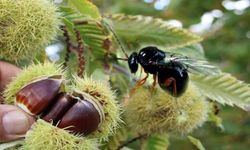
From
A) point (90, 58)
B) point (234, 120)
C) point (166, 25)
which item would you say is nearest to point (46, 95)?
point (90, 58)

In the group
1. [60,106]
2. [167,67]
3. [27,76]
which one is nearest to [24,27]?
[27,76]

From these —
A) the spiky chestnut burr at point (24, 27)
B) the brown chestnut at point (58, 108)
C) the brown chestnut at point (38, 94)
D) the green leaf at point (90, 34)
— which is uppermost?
the spiky chestnut burr at point (24, 27)

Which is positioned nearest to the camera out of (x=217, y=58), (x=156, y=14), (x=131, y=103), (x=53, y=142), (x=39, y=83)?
(x=53, y=142)

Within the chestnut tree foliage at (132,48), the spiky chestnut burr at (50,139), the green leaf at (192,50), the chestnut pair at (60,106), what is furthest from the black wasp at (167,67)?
the spiky chestnut burr at (50,139)

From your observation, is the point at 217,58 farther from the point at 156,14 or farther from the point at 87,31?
the point at 87,31

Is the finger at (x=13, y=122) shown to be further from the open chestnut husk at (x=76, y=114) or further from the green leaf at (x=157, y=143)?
the green leaf at (x=157, y=143)

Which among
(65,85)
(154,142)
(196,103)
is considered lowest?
(154,142)

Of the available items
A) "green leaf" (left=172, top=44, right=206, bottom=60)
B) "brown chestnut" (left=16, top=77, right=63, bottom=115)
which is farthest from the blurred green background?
"brown chestnut" (left=16, top=77, right=63, bottom=115)

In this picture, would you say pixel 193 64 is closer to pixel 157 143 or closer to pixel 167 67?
pixel 167 67
